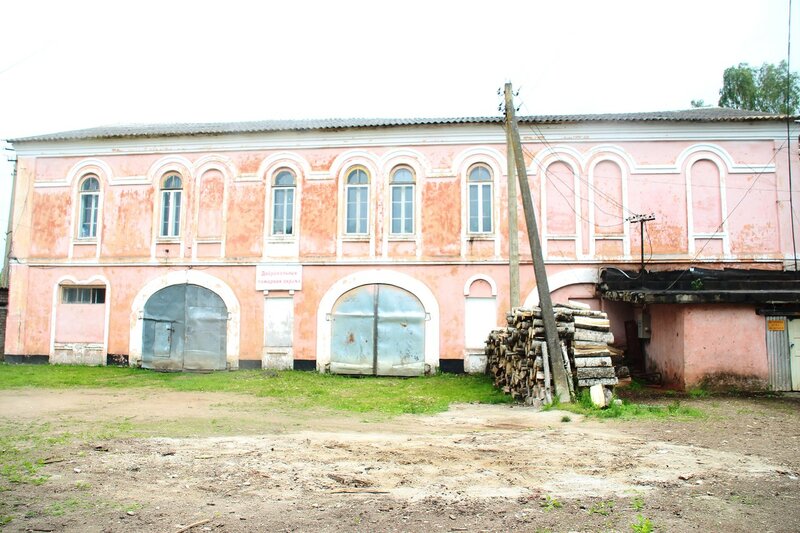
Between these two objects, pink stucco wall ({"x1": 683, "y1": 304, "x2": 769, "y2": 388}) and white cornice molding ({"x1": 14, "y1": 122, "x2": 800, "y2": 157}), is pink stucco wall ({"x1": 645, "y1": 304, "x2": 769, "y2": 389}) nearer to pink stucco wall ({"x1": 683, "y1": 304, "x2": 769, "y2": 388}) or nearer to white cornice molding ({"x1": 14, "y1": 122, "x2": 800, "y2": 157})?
pink stucco wall ({"x1": 683, "y1": 304, "x2": 769, "y2": 388})

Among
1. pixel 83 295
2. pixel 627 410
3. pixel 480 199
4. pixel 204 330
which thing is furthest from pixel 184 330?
pixel 627 410

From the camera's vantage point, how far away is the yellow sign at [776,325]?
14.3m

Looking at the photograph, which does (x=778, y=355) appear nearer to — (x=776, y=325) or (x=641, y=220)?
(x=776, y=325)

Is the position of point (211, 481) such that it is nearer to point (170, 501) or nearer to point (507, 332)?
point (170, 501)

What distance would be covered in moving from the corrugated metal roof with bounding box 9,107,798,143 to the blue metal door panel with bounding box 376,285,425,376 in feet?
17.9

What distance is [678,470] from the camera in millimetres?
6609

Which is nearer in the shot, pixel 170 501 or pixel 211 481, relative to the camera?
pixel 170 501

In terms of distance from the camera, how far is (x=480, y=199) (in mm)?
18578

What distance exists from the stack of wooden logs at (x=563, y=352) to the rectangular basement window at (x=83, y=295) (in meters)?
13.8

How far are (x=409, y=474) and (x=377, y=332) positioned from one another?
12.0 metres

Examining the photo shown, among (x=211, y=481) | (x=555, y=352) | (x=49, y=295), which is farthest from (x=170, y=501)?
(x=49, y=295)

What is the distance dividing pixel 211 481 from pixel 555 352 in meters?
7.30

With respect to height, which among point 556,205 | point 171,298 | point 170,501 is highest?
point 556,205

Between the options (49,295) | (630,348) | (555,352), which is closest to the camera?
(555,352)
